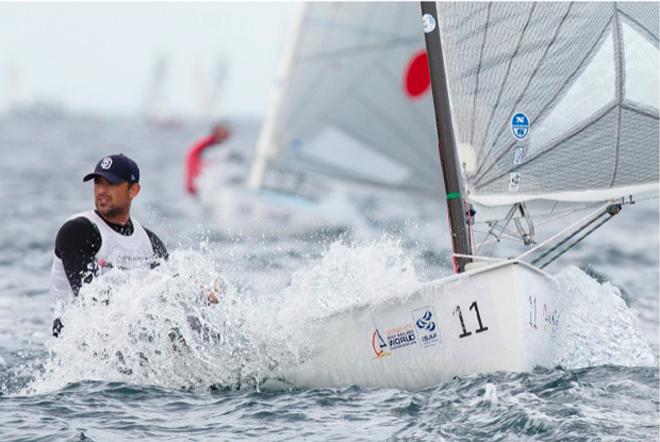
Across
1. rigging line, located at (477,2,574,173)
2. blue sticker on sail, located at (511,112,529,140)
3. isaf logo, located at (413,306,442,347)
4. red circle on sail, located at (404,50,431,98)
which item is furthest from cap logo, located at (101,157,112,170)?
red circle on sail, located at (404,50,431,98)

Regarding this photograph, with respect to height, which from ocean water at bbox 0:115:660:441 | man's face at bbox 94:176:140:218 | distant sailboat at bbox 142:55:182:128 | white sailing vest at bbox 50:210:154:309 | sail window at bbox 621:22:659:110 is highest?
distant sailboat at bbox 142:55:182:128

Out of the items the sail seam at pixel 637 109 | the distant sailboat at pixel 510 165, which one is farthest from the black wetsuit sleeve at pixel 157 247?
the sail seam at pixel 637 109

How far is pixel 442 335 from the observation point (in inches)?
192

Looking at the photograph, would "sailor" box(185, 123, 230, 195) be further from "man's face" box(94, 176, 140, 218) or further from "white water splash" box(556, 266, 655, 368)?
"man's face" box(94, 176, 140, 218)

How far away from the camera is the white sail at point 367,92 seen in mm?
11109

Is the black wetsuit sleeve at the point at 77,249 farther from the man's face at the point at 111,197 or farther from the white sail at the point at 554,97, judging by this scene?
the white sail at the point at 554,97

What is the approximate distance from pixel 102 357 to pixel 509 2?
8.10ft

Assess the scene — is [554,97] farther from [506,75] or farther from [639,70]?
[639,70]

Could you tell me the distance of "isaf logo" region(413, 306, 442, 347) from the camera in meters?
4.88

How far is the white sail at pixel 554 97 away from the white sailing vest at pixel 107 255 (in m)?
1.53

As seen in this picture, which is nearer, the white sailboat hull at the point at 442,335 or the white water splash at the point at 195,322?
the white sailboat hull at the point at 442,335

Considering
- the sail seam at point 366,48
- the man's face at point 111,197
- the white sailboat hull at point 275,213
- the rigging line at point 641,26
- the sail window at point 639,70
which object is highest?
the sail seam at point 366,48

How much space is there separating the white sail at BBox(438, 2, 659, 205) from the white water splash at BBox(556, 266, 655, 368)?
1.59 ft

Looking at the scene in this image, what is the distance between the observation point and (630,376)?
5.25 meters
